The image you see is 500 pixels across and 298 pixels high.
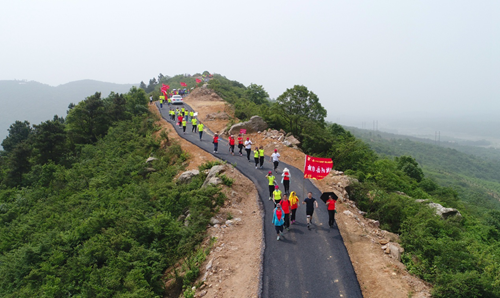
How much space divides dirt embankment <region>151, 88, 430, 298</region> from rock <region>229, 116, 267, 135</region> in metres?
11.2

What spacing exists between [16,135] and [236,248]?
180 feet

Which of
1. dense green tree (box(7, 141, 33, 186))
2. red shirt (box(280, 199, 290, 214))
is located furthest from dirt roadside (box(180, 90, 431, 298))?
dense green tree (box(7, 141, 33, 186))

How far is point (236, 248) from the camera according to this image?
10.7 meters

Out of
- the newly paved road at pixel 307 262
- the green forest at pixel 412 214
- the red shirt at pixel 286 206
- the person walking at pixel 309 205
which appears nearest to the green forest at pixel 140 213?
the green forest at pixel 412 214

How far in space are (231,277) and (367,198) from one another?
10452 mm

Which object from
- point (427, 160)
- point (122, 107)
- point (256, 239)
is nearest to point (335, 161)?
point (256, 239)

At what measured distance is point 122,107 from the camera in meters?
37.8

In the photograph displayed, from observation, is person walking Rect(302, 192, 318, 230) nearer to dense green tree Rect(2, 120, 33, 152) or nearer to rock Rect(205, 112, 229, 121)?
rock Rect(205, 112, 229, 121)

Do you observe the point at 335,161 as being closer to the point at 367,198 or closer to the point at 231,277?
the point at 367,198

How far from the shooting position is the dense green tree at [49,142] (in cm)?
3006

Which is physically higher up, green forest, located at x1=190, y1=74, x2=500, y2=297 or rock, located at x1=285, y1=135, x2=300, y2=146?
rock, located at x1=285, y1=135, x2=300, y2=146

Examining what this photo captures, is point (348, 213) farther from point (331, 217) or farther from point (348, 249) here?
point (348, 249)

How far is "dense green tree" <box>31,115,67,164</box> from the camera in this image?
30.1 meters

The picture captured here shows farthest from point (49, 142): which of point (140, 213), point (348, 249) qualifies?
point (348, 249)
